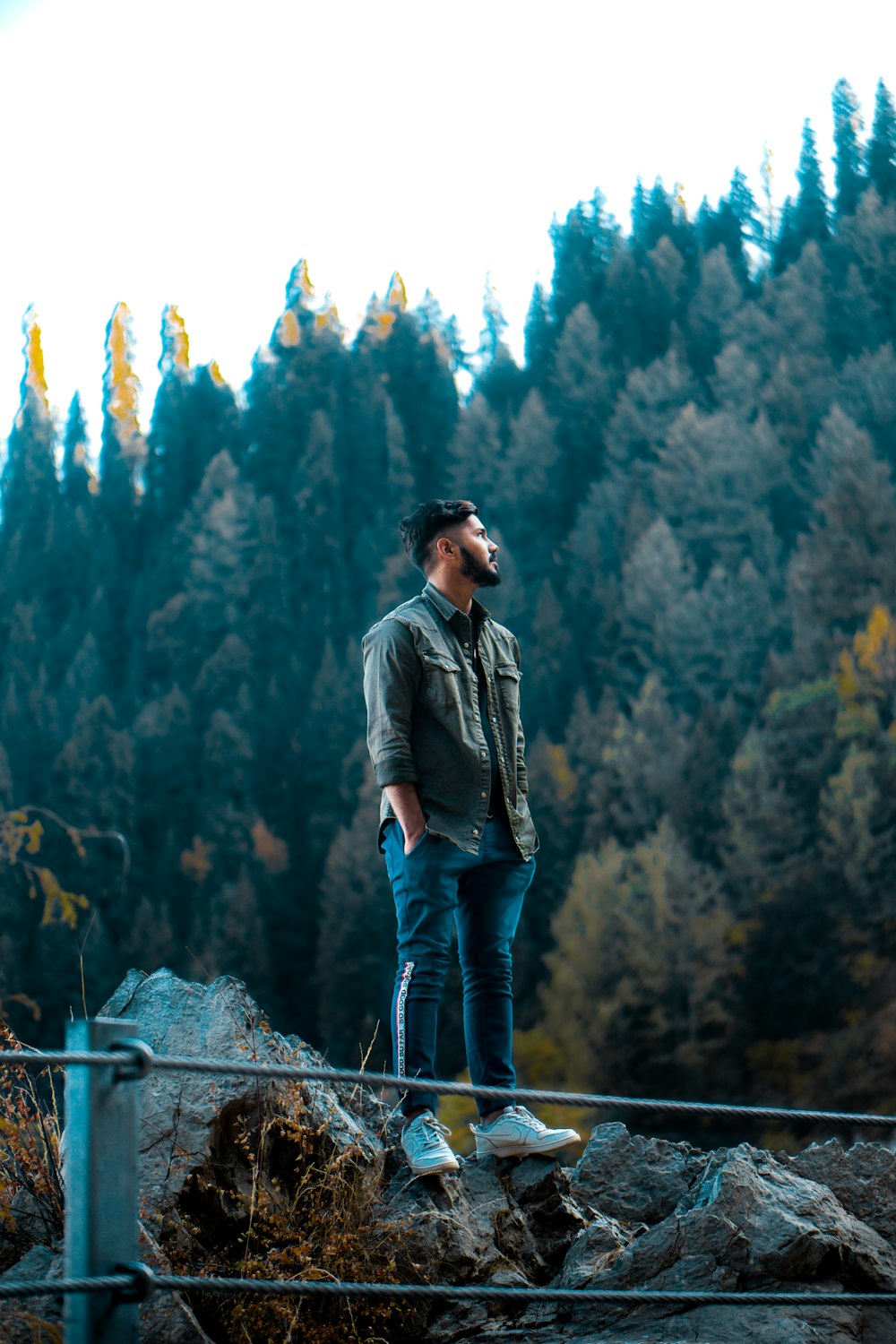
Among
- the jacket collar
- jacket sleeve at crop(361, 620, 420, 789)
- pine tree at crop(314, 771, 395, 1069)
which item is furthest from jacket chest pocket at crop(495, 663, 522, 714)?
pine tree at crop(314, 771, 395, 1069)

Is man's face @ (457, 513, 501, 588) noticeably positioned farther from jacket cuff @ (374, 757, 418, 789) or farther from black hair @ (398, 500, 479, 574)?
jacket cuff @ (374, 757, 418, 789)

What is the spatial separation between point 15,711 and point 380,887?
49.3 ft

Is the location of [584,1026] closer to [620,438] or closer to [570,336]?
[620,438]

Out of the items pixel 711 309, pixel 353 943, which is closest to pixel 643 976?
pixel 353 943

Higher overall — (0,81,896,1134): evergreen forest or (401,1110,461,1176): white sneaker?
(0,81,896,1134): evergreen forest

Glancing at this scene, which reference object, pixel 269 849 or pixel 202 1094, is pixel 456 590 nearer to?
pixel 202 1094

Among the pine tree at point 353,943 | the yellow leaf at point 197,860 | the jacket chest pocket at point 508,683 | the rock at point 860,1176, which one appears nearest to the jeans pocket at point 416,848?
the jacket chest pocket at point 508,683

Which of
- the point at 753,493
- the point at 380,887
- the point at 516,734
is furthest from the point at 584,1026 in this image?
the point at 516,734

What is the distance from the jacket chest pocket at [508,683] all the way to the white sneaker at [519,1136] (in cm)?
96

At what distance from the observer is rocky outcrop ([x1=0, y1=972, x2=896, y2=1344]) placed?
2.60 meters

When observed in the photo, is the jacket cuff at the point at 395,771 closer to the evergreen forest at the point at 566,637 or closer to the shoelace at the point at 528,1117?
the shoelace at the point at 528,1117

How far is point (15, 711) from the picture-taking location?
138 feet

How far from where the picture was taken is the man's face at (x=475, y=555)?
336cm

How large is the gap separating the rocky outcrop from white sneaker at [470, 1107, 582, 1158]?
0.06 metres
